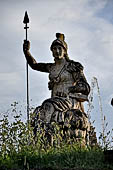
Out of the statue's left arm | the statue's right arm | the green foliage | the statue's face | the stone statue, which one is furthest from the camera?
the statue's right arm

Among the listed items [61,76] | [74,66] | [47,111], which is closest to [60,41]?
[74,66]

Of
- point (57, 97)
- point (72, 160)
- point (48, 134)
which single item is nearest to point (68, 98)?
point (57, 97)

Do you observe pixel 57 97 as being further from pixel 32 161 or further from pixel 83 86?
pixel 32 161

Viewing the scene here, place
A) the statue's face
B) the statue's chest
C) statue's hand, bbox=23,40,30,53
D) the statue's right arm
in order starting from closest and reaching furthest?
the statue's chest
the statue's face
the statue's right arm
statue's hand, bbox=23,40,30,53

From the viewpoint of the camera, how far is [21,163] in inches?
289

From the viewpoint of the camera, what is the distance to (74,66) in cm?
1238

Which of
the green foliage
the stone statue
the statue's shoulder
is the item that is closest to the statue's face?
the stone statue

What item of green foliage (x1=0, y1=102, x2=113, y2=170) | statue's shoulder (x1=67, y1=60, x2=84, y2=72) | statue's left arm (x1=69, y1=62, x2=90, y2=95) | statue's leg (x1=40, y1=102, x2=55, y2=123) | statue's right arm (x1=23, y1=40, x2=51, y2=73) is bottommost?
green foliage (x1=0, y1=102, x2=113, y2=170)

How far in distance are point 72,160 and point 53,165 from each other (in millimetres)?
392

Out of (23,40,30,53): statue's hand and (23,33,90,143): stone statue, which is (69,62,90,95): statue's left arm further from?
(23,40,30,53): statue's hand

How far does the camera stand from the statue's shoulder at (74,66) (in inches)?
483

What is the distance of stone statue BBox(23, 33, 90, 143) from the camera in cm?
1125

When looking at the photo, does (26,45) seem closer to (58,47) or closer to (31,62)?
(31,62)

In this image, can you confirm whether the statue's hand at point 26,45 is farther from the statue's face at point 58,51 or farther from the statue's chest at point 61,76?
the statue's chest at point 61,76
